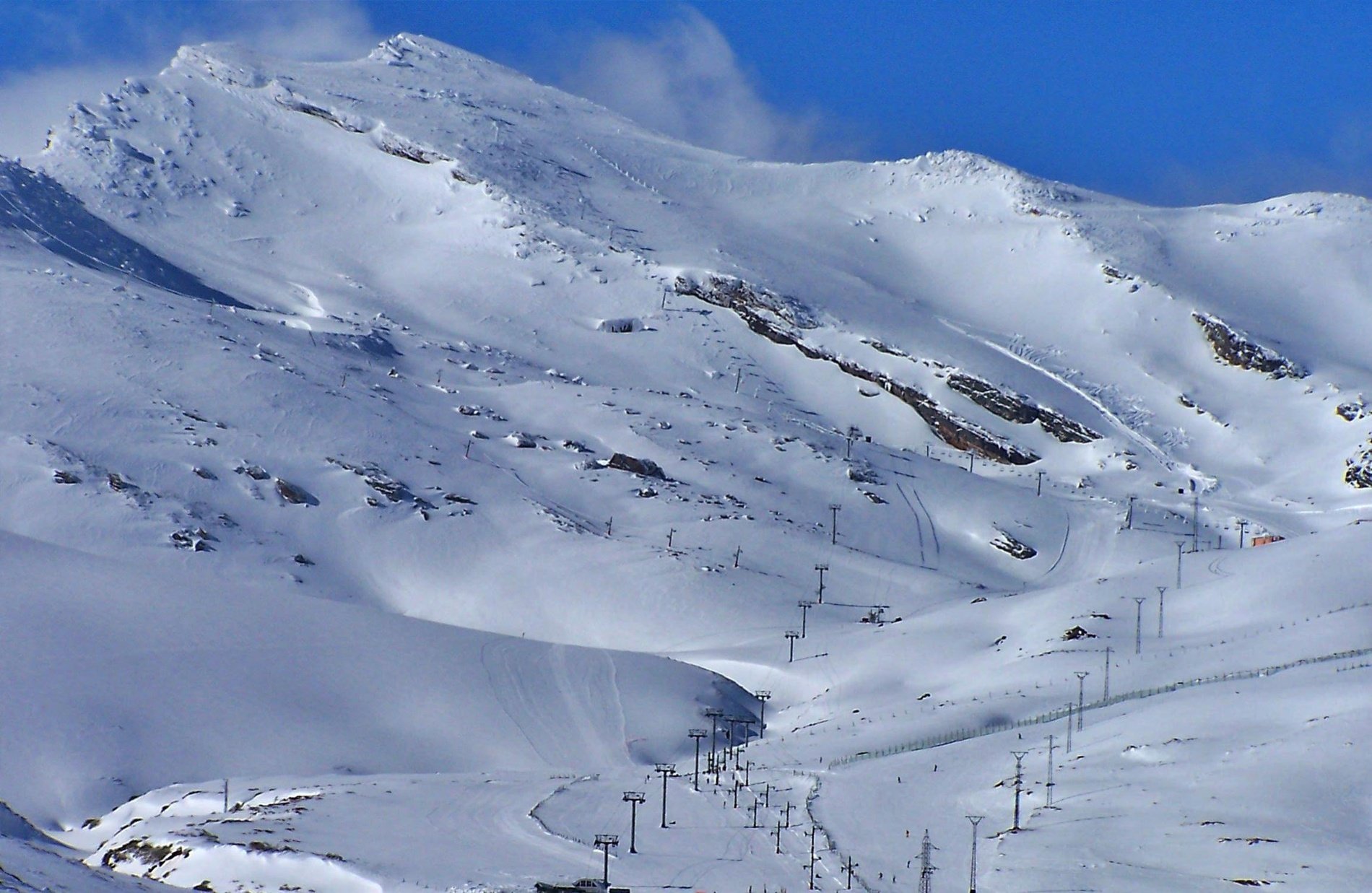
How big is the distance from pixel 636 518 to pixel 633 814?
5988 centimetres

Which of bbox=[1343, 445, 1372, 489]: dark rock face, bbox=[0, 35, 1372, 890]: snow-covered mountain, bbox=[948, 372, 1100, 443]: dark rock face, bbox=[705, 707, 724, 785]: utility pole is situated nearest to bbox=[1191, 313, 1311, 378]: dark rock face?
bbox=[0, 35, 1372, 890]: snow-covered mountain

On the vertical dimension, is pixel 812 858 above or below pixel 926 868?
above

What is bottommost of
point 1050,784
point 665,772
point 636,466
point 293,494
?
point 665,772

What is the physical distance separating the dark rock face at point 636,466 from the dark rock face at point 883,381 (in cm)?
3963

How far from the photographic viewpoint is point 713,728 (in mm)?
66188

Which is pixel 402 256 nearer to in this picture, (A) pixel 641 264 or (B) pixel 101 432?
(A) pixel 641 264

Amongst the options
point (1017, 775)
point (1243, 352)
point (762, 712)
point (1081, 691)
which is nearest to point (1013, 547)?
point (762, 712)

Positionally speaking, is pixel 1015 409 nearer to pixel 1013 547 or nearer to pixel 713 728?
pixel 1013 547

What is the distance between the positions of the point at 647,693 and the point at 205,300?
8281 cm

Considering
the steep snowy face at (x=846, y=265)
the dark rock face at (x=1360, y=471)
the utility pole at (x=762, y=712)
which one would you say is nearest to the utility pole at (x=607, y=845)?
the utility pole at (x=762, y=712)

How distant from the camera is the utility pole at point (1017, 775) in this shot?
169 ft

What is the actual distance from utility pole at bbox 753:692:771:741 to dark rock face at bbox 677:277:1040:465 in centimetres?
6846

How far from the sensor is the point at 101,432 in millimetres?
101500

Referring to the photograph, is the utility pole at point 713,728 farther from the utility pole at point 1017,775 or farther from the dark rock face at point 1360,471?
the dark rock face at point 1360,471
